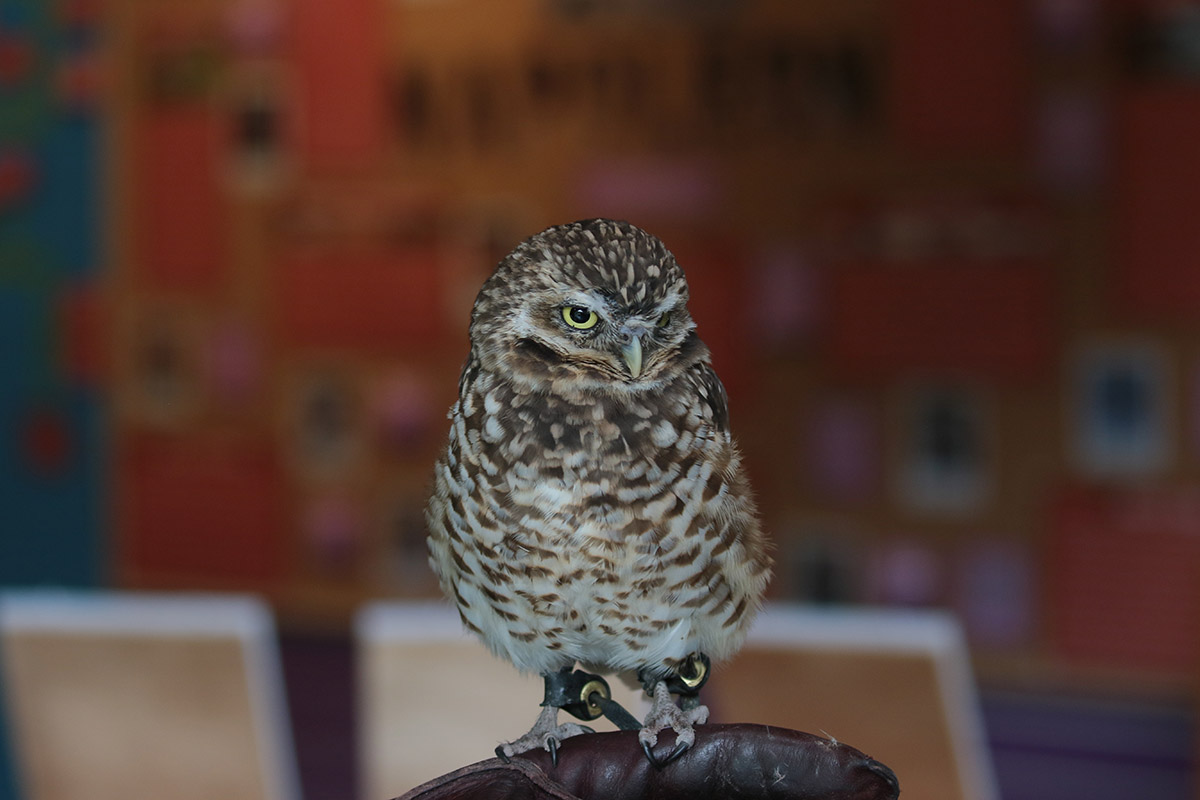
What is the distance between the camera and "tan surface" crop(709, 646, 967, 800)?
4.99ft

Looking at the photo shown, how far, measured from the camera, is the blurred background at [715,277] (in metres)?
2.52

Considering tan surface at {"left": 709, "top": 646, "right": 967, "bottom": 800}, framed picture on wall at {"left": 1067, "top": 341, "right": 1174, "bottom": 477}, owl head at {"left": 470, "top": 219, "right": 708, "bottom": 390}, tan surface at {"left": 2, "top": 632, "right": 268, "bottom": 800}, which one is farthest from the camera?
framed picture on wall at {"left": 1067, "top": 341, "right": 1174, "bottom": 477}

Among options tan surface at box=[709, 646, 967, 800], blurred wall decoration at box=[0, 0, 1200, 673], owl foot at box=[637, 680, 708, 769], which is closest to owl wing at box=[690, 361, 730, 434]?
owl foot at box=[637, 680, 708, 769]

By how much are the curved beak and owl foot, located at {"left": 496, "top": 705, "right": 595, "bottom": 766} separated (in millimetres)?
213

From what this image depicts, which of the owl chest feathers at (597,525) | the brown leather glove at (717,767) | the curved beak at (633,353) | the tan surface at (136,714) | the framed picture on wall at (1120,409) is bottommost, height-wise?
the tan surface at (136,714)

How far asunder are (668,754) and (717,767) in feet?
0.10

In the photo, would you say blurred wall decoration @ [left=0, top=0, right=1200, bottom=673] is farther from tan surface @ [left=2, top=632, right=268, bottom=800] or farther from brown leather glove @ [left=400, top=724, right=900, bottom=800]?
brown leather glove @ [left=400, top=724, right=900, bottom=800]

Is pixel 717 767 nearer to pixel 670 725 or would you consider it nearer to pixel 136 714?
pixel 670 725

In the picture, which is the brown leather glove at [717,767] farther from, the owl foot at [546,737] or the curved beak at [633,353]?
the curved beak at [633,353]

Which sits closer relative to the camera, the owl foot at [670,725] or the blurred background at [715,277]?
the owl foot at [670,725]

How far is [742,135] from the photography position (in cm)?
267

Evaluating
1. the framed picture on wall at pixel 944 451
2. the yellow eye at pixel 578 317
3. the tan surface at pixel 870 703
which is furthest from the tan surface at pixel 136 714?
the framed picture on wall at pixel 944 451

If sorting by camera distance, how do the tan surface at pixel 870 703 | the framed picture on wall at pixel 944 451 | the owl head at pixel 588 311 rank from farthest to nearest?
the framed picture on wall at pixel 944 451 < the tan surface at pixel 870 703 < the owl head at pixel 588 311

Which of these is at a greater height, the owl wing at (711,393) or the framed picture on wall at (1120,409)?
the owl wing at (711,393)
